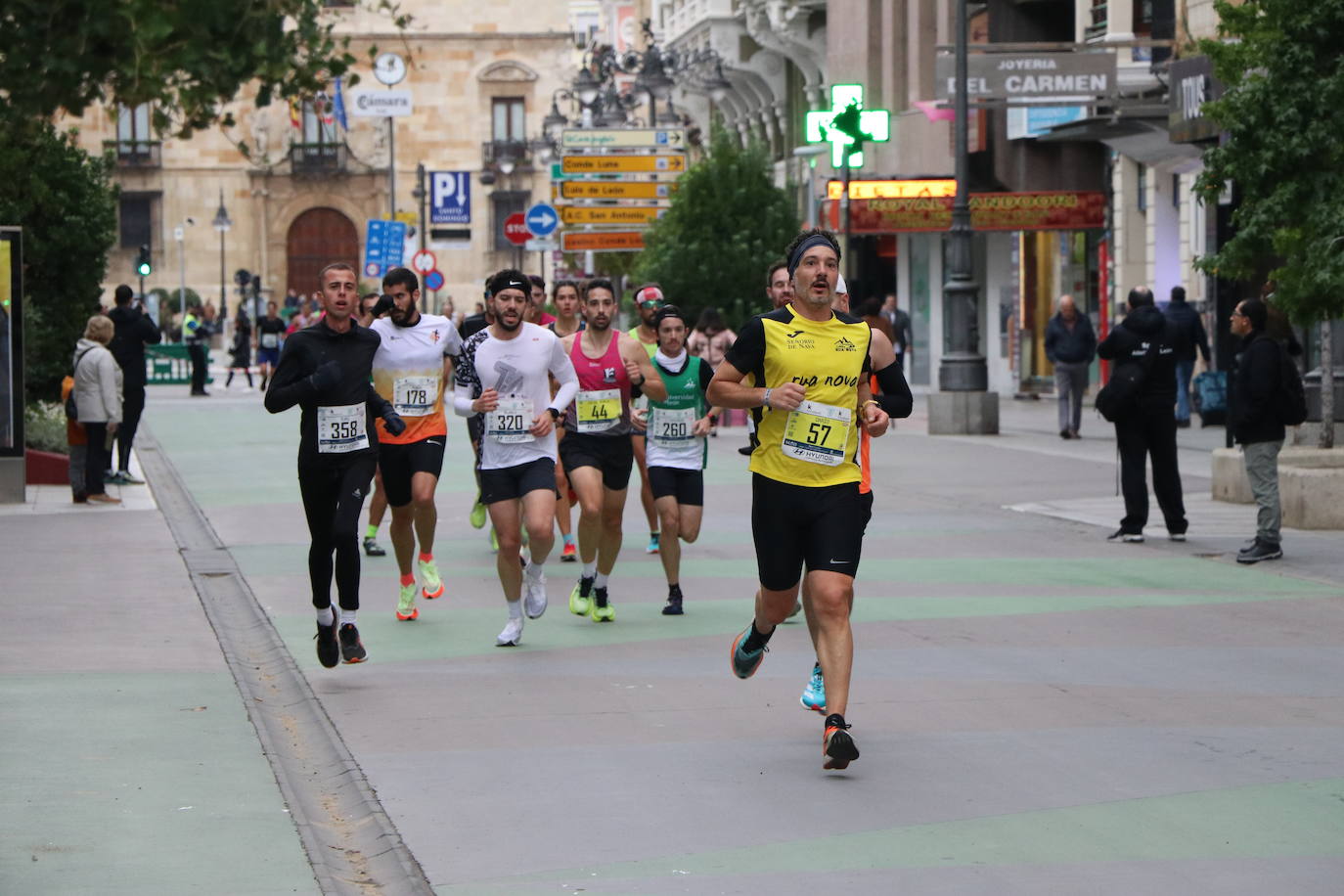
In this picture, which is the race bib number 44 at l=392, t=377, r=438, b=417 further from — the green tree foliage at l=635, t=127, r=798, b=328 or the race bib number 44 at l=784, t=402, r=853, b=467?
the green tree foliage at l=635, t=127, r=798, b=328

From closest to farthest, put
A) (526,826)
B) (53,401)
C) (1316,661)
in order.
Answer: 1. (526,826)
2. (1316,661)
3. (53,401)

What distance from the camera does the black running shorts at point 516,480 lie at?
434 inches

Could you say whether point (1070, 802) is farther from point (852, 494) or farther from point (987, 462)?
point (987, 462)

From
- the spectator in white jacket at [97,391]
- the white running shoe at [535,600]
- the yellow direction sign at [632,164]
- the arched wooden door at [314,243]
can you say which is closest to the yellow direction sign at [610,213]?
the yellow direction sign at [632,164]

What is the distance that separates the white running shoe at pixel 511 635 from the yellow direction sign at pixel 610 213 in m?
29.0

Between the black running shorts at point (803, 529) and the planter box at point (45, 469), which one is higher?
the black running shorts at point (803, 529)

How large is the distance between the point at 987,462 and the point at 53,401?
10.2m

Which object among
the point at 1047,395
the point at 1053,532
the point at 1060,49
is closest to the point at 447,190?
the point at 1047,395

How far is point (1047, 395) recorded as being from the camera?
38.5 metres

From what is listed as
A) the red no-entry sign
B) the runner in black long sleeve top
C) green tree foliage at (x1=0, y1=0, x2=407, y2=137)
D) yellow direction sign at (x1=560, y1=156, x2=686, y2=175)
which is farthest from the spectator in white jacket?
the red no-entry sign

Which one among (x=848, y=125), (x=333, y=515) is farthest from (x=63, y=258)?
(x=333, y=515)

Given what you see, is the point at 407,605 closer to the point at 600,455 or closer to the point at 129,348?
the point at 600,455

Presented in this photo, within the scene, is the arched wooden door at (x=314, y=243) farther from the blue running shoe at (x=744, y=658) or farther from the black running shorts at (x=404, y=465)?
the blue running shoe at (x=744, y=658)

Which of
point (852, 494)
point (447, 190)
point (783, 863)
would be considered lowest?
point (783, 863)
